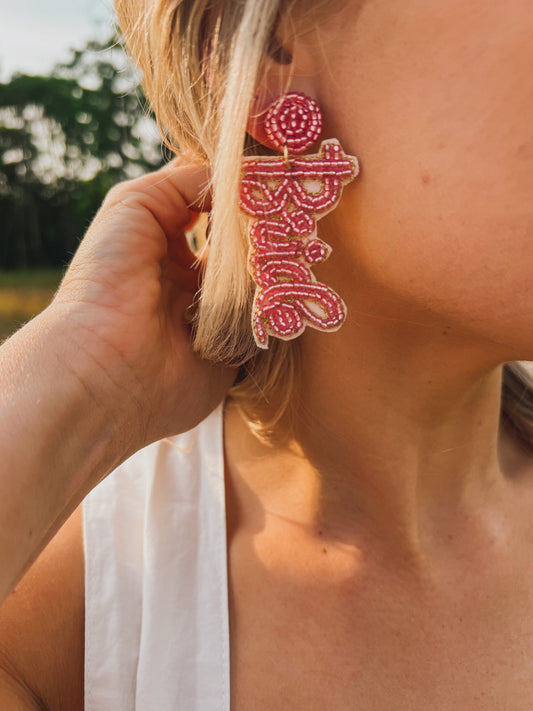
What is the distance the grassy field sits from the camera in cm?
Result: 1648

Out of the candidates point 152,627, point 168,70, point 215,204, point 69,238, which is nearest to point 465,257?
point 215,204

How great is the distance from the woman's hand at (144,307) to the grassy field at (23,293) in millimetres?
10918

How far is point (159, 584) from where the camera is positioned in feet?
5.72

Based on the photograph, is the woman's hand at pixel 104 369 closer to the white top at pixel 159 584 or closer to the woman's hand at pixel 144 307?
the woman's hand at pixel 144 307

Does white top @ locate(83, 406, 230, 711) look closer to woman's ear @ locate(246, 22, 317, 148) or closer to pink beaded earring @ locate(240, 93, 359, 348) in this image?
pink beaded earring @ locate(240, 93, 359, 348)

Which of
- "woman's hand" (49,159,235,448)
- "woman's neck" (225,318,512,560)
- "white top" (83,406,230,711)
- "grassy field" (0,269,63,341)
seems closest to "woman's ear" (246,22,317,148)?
"woman's hand" (49,159,235,448)

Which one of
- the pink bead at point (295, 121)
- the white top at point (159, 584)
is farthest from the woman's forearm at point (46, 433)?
the pink bead at point (295, 121)

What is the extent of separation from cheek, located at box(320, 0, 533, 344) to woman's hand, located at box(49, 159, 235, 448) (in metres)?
0.55

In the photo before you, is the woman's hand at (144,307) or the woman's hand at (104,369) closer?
the woman's hand at (104,369)

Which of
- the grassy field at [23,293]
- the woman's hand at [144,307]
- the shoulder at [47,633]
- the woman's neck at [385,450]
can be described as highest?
the woman's hand at [144,307]

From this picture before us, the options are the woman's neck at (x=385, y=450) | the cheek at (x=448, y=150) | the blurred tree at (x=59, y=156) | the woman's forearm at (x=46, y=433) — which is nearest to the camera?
the cheek at (x=448, y=150)

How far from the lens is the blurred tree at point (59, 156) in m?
31.2

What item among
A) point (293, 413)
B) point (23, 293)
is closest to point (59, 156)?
point (23, 293)

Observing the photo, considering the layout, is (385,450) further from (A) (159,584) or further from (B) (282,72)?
(B) (282,72)
